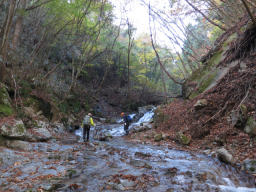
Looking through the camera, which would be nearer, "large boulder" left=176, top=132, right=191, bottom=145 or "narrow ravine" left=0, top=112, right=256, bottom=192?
Result: "narrow ravine" left=0, top=112, right=256, bottom=192

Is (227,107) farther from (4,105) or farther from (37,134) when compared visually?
(4,105)

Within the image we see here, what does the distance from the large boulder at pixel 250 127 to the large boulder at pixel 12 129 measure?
8.24m

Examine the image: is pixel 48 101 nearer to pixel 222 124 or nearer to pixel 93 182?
pixel 93 182

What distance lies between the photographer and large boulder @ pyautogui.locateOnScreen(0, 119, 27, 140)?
6438mm

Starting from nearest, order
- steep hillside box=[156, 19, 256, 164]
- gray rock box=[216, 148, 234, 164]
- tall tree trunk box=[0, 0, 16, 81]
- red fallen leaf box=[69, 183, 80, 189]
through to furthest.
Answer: red fallen leaf box=[69, 183, 80, 189], gray rock box=[216, 148, 234, 164], steep hillside box=[156, 19, 256, 164], tall tree trunk box=[0, 0, 16, 81]

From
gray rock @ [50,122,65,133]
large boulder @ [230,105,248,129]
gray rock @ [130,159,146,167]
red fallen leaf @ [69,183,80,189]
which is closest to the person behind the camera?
red fallen leaf @ [69,183,80,189]

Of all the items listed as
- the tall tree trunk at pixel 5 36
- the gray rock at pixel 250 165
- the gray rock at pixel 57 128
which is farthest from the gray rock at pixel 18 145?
the gray rock at pixel 250 165

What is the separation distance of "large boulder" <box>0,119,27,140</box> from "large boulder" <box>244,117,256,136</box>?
8.24m

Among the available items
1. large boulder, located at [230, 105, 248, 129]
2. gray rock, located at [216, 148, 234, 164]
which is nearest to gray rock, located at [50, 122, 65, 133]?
gray rock, located at [216, 148, 234, 164]

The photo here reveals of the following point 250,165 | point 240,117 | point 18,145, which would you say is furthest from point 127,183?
point 240,117

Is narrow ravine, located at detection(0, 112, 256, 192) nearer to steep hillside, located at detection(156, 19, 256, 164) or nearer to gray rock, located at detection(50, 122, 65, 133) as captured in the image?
steep hillside, located at detection(156, 19, 256, 164)

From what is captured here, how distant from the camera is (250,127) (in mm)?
6098

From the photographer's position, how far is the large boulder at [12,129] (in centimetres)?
644

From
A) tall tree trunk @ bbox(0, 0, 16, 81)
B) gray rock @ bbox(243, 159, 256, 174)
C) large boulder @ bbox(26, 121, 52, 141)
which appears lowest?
gray rock @ bbox(243, 159, 256, 174)
